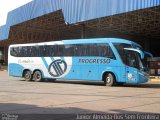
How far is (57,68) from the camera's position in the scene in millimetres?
26344

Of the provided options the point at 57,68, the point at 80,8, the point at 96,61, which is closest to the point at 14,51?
the point at 57,68

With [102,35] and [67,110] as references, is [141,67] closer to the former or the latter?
[67,110]

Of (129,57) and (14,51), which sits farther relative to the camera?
(14,51)

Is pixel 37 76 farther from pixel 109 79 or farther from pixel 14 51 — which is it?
pixel 109 79

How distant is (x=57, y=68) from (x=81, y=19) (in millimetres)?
7643

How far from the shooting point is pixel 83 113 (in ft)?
35.6

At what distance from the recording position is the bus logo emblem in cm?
2591

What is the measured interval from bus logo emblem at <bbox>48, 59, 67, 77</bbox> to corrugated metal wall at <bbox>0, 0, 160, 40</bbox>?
20.9ft

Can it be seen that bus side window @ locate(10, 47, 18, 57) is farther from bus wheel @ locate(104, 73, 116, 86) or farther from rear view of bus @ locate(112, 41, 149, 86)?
rear view of bus @ locate(112, 41, 149, 86)

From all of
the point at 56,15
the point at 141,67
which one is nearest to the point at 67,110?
the point at 141,67

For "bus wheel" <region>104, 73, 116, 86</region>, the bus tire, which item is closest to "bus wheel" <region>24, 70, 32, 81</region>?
the bus tire

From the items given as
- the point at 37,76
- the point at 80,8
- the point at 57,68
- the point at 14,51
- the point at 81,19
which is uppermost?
the point at 80,8

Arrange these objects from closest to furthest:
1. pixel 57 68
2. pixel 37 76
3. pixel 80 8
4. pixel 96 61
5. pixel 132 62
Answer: pixel 132 62 < pixel 96 61 < pixel 57 68 < pixel 37 76 < pixel 80 8

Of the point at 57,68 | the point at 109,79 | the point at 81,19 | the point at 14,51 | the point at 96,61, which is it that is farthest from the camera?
the point at 81,19
